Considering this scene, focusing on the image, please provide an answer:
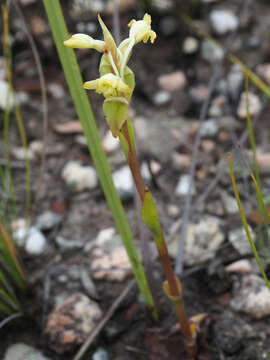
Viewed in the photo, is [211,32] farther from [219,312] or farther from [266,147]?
[219,312]

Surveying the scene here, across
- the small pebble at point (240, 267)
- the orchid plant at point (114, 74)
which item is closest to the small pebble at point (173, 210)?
the small pebble at point (240, 267)

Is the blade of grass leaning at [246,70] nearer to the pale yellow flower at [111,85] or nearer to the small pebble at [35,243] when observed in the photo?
the pale yellow flower at [111,85]

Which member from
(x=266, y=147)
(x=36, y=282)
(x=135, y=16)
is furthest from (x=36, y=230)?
(x=135, y=16)

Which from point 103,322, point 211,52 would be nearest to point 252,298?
point 103,322

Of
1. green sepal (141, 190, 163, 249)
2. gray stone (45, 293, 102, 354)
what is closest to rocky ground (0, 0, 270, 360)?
gray stone (45, 293, 102, 354)

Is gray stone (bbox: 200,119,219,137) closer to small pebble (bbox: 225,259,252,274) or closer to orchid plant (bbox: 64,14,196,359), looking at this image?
small pebble (bbox: 225,259,252,274)

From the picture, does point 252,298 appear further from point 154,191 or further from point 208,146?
point 208,146
